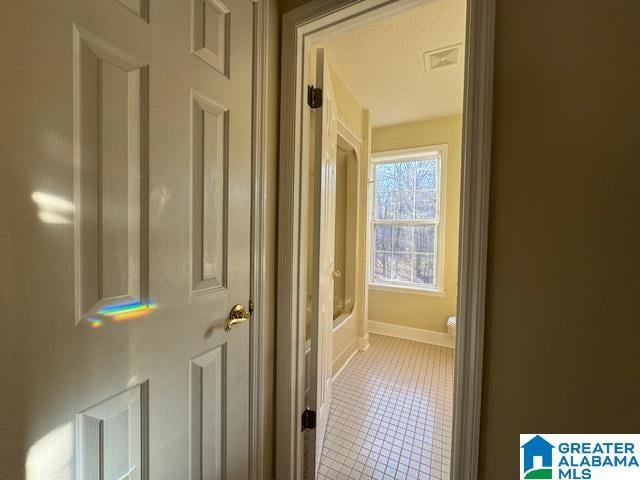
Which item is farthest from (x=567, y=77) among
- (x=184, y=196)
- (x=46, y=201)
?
(x=46, y=201)

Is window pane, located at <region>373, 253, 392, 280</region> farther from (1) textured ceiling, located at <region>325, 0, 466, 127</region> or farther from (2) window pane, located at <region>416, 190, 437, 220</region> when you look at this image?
(1) textured ceiling, located at <region>325, 0, 466, 127</region>

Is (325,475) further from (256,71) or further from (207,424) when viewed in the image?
(256,71)

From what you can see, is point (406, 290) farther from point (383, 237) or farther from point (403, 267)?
point (383, 237)

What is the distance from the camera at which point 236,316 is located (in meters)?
1.04

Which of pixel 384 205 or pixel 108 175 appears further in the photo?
pixel 384 205

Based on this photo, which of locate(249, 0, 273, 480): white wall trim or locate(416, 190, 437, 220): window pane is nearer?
locate(249, 0, 273, 480): white wall trim

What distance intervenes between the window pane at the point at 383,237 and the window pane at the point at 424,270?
418 mm

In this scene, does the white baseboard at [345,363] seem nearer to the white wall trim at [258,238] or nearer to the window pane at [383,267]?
the window pane at [383,267]

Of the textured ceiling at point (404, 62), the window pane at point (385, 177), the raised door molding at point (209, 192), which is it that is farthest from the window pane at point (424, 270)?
the raised door molding at point (209, 192)

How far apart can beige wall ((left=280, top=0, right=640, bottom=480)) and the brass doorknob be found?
2.95 ft

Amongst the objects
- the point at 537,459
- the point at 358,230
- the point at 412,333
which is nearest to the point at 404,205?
the point at 358,230

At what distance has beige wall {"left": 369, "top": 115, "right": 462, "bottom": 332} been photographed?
3080mm

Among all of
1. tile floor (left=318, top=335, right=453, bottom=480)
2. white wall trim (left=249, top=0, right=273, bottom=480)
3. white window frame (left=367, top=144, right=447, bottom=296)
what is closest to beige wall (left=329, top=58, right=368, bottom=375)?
tile floor (left=318, top=335, right=453, bottom=480)

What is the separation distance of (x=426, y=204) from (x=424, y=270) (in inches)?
32.6
